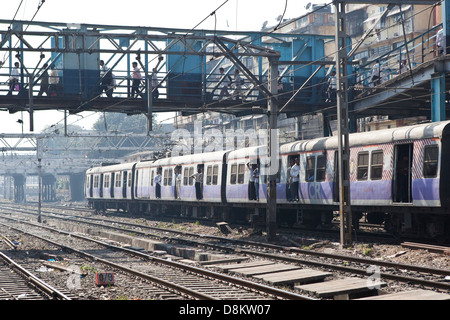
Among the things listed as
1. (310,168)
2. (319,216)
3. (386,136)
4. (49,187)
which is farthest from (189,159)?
(49,187)

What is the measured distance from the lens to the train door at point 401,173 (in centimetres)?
1820

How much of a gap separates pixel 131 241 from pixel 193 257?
5652mm

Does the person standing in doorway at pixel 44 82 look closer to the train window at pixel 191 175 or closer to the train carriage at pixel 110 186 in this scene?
the train window at pixel 191 175

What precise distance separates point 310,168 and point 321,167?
2.11 ft

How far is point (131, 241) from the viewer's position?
76.7 feet

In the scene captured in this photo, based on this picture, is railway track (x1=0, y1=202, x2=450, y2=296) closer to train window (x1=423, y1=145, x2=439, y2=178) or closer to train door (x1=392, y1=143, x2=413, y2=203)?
train door (x1=392, y1=143, x2=413, y2=203)

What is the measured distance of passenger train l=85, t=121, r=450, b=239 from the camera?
17.2 m

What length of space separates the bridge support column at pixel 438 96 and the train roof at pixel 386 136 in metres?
3.43

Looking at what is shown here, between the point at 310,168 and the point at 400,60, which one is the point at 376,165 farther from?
the point at 400,60

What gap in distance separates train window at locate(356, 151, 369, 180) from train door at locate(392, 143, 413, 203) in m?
1.31

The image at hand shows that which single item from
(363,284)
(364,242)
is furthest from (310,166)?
(363,284)

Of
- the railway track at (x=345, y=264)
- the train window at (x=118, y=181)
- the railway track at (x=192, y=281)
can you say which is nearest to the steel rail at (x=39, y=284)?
the railway track at (x=192, y=281)

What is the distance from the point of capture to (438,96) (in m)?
22.1
